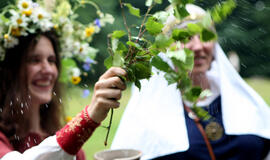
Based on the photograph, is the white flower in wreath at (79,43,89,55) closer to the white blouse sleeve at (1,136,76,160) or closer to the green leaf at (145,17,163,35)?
the white blouse sleeve at (1,136,76,160)

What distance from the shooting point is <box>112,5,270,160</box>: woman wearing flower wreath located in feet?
5.71

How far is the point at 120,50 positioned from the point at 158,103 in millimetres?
1053

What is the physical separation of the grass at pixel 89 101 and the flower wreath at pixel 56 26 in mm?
144

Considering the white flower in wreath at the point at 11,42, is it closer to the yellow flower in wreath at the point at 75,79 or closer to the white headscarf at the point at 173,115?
the yellow flower in wreath at the point at 75,79

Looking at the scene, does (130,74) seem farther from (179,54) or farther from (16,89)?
(16,89)

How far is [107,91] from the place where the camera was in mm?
927

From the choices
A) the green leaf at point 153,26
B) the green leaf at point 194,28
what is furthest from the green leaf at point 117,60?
the green leaf at point 194,28

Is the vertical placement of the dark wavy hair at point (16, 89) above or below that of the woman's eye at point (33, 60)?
below

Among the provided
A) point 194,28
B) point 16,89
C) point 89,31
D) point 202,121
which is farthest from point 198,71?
point 194,28

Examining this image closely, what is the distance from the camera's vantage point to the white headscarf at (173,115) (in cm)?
178

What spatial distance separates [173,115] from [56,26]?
824 mm

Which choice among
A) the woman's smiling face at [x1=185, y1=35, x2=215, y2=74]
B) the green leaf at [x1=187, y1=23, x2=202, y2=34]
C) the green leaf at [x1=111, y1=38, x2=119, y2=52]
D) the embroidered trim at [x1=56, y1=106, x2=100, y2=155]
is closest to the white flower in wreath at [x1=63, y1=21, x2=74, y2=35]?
the woman's smiling face at [x1=185, y1=35, x2=215, y2=74]

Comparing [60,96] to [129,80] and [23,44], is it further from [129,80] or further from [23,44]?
[129,80]

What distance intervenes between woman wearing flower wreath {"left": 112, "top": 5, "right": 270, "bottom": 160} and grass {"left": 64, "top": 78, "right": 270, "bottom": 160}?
16 centimetres
